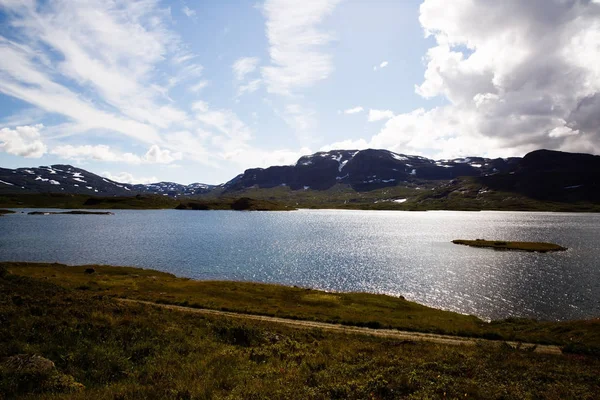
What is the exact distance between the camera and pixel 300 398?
1544 centimetres

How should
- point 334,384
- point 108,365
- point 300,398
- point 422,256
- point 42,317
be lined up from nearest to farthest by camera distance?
point 300,398, point 334,384, point 108,365, point 42,317, point 422,256

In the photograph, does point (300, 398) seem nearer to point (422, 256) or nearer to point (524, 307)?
point (524, 307)

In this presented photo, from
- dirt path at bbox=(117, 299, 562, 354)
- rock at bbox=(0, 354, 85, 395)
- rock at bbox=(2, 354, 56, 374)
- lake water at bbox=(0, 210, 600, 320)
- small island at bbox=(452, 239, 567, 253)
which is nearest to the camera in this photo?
rock at bbox=(0, 354, 85, 395)

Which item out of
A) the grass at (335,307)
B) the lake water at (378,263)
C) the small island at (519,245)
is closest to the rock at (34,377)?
the grass at (335,307)

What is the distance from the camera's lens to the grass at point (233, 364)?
16.1m

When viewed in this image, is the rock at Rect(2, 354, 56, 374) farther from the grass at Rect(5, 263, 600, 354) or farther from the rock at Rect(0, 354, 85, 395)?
the grass at Rect(5, 263, 600, 354)

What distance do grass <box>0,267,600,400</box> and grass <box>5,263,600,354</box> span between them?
12285mm

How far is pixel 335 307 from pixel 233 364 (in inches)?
1447

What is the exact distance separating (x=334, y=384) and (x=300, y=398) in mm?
2582

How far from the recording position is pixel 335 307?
181ft

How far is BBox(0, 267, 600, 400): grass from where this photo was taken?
634 inches

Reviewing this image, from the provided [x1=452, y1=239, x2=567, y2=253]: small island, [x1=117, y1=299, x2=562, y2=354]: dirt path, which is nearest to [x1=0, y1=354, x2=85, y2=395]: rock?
[x1=117, y1=299, x2=562, y2=354]: dirt path

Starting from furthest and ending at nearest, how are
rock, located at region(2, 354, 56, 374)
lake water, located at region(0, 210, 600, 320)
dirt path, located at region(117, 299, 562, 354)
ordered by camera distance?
lake water, located at region(0, 210, 600, 320)
dirt path, located at region(117, 299, 562, 354)
rock, located at region(2, 354, 56, 374)

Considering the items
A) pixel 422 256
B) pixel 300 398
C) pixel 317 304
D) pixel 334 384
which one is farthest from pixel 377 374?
pixel 422 256
